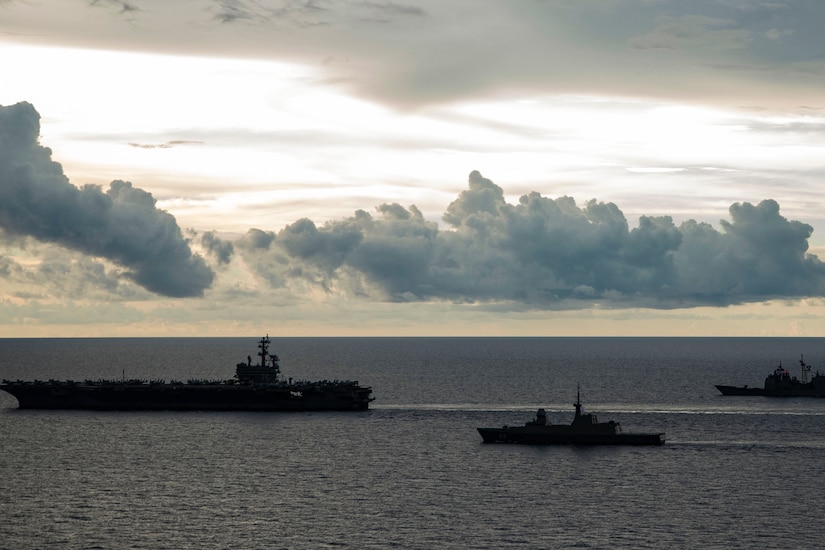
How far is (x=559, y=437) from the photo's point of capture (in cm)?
11406

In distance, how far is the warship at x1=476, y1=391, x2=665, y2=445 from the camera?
372 feet

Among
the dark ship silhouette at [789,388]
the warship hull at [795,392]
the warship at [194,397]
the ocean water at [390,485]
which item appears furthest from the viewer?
the dark ship silhouette at [789,388]

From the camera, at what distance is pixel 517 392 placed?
193750 millimetres

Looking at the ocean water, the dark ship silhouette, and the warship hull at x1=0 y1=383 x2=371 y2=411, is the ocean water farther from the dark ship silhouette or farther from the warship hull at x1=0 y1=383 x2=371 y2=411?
the dark ship silhouette

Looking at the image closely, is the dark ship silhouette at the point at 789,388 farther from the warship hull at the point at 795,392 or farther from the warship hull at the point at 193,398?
the warship hull at the point at 193,398

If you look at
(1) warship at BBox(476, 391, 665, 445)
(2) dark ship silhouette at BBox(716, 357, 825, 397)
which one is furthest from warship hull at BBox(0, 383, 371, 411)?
A: (2) dark ship silhouette at BBox(716, 357, 825, 397)

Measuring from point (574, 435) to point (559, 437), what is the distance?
1.76m

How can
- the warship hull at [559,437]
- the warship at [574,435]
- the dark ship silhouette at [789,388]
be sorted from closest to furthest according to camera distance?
1. the warship hull at [559,437]
2. the warship at [574,435]
3. the dark ship silhouette at [789,388]

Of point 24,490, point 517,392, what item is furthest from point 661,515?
point 517,392

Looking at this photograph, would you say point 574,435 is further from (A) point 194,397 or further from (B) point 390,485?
(A) point 194,397

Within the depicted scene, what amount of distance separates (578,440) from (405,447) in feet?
66.9

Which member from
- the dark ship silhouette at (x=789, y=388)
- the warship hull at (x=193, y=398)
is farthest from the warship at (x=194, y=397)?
the dark ship silhouette at (x=789, y=388)

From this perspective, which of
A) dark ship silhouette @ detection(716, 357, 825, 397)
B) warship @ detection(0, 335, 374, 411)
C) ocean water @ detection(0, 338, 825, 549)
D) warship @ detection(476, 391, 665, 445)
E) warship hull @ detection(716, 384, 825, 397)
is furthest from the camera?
dark ship silhouette @ detection(716, 357, 825, 397)

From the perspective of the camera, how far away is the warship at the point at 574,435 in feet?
372
